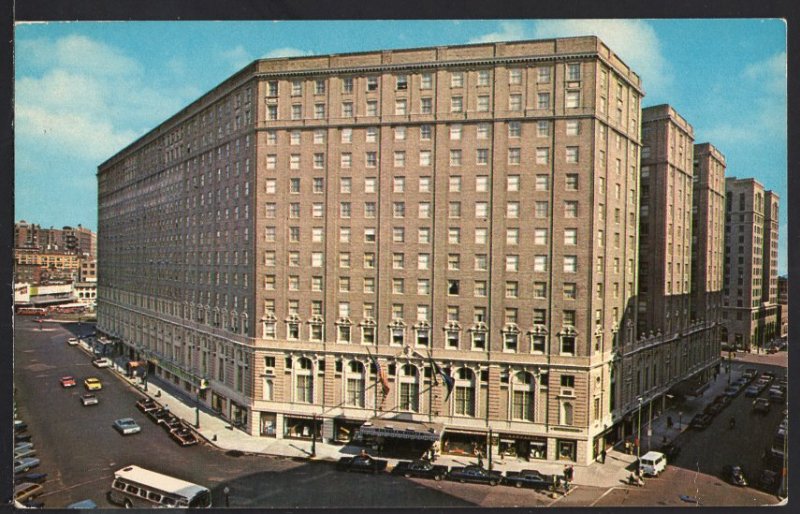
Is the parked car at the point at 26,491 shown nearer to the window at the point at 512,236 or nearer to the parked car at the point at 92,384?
the parked car at the point at 92,384

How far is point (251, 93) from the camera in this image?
38031mm

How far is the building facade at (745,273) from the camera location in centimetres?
4162

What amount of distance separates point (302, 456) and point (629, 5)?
1281 inches

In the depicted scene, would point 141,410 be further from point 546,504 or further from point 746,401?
point 746,401

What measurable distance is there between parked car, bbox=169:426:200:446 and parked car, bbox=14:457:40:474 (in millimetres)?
8443

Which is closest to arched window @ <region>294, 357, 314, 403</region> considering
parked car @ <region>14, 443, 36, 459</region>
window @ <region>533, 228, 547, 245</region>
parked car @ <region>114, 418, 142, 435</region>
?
parked car @ <region>114, 418, 142, 435</region>

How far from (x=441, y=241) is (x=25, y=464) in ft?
99.0

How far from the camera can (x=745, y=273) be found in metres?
49.2

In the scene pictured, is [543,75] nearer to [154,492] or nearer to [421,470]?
[421,470]

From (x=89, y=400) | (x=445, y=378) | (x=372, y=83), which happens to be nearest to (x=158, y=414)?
(x=89, y=400)

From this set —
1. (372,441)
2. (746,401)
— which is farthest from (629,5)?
(746,401)

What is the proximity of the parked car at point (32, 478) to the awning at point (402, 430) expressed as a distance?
63.1 feet

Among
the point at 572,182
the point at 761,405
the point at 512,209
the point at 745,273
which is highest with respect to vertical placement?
A: the point at 572,182

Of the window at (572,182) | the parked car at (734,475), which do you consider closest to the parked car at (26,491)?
the window at (572,182)
